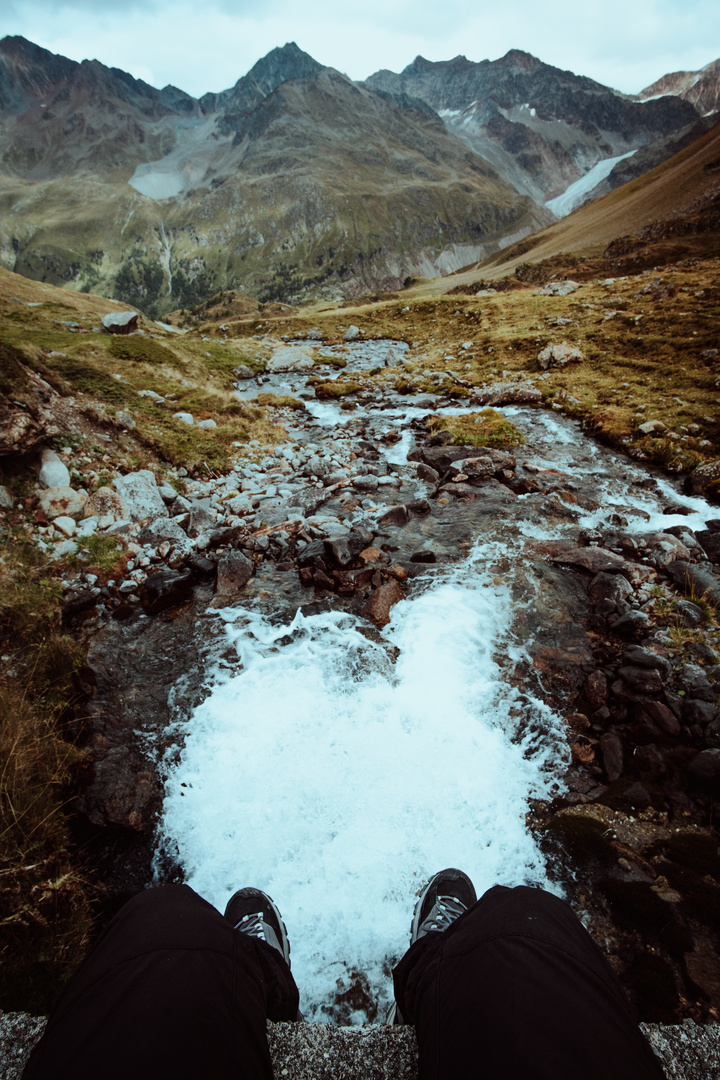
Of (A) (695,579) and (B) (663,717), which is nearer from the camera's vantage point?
(B) (663,717)

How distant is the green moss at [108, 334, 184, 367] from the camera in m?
21.9

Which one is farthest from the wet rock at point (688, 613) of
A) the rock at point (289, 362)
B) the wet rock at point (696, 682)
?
the rock at point (289, 362)

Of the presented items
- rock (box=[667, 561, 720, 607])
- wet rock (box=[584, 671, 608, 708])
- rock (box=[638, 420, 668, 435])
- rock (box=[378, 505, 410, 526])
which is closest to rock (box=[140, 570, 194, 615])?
rock (box=[378, 505, 410, 526])

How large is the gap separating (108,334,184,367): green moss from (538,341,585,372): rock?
2224 centimetres

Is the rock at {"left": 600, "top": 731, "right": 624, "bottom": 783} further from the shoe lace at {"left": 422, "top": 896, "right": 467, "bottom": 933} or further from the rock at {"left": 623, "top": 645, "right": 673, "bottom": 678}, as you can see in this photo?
the shoe lace at {"left": 422, "top": 896, "right": 467, "bottom": 933}

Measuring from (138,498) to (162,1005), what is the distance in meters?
10.9

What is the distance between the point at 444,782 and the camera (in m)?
6.40

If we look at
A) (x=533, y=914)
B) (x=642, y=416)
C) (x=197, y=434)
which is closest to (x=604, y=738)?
(x=533, y=914)

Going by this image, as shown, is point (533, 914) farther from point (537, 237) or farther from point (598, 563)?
point (537, 237)

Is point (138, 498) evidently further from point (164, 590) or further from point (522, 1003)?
point (522, 1003)

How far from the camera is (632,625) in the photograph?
27.6 feet

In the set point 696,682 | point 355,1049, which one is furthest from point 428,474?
point 355,1049

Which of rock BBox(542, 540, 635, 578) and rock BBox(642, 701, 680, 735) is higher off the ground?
rock BBox(542, 540, 635, 578)

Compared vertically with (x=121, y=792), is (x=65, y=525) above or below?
above
